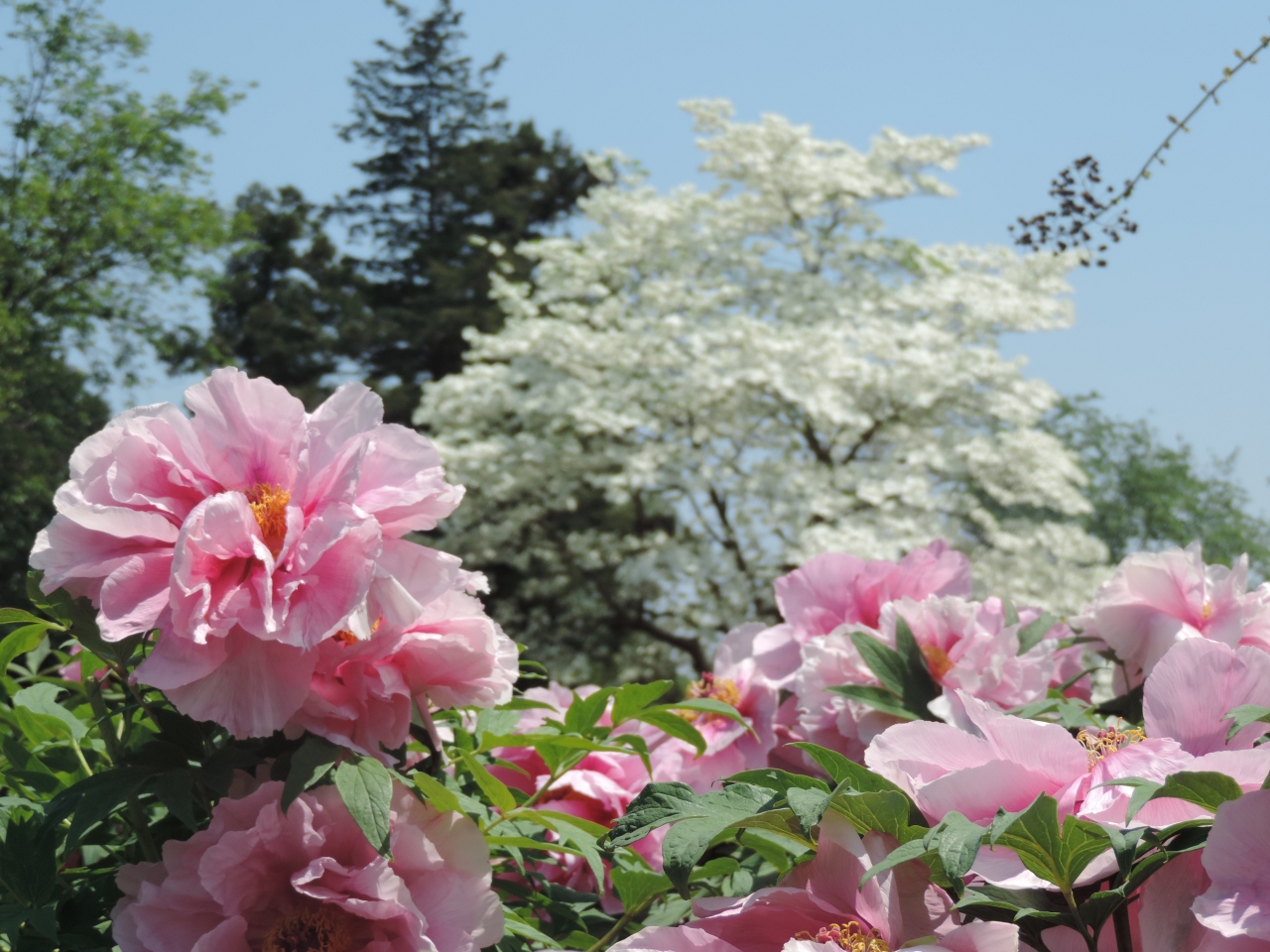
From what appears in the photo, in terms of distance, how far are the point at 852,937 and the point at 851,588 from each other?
2.85ft

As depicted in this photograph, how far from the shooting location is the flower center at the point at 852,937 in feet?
2.12

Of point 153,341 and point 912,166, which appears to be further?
point 153,341

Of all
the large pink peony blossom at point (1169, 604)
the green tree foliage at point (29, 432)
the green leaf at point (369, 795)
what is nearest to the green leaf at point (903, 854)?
the green leaf at point (369, 795)

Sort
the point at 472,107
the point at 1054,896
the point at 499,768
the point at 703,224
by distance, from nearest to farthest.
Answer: the point at 1054,896, the point at 499,768, the point at 703,224, the point at 472,107

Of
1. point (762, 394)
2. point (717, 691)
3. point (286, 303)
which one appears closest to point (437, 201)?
point (286, 303)

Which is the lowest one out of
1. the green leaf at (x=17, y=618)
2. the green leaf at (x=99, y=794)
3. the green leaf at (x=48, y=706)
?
the green leaf at (x=99, y=794)

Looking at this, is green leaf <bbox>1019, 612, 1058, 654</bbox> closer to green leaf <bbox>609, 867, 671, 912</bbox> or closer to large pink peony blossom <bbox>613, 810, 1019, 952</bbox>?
green leaf <bbox>609, 867, 671, 912</bbox>

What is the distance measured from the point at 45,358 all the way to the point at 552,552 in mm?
8006

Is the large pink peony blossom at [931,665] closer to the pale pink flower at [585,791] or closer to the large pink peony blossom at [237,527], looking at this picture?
the pale pink flower at [585,791]

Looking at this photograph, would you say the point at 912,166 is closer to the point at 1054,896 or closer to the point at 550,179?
the point at 550,179

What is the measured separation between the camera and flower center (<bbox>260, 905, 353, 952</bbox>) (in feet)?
2.78

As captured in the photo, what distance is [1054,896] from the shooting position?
26.1 inches

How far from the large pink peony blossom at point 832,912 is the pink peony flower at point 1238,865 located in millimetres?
133

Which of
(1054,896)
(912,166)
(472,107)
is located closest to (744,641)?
(1054,896)
